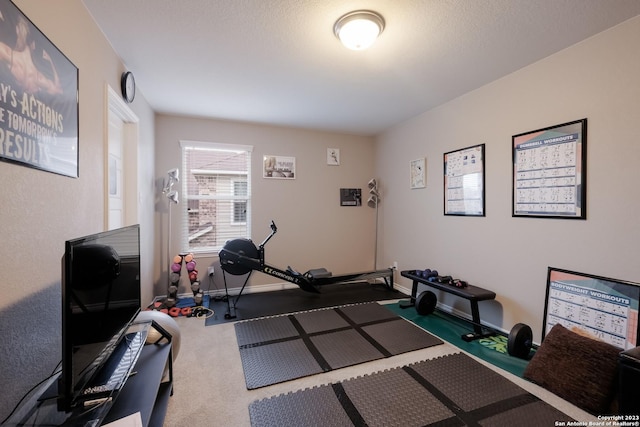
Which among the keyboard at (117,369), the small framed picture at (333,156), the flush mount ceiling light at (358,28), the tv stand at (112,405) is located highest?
the flush mount ceiling light at (358,28)

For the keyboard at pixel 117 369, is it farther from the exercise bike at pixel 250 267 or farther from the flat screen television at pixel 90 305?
the exercise bike at pixel 250 267

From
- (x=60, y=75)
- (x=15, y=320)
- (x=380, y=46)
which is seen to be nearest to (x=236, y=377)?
Answer: (x=15, y=320)

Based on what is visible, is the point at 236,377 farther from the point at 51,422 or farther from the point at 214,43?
the point at 214,43

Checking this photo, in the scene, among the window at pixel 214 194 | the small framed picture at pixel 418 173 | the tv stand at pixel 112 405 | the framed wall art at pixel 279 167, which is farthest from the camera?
the framed wall art at pixel 279 167

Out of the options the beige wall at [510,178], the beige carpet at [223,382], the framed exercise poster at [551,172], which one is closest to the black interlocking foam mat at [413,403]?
the beige carpet at [223,382]

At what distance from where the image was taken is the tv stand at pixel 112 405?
104 cm

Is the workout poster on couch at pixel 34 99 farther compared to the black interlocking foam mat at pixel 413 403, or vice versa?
the black interlocking foam mat at pixel 413 403

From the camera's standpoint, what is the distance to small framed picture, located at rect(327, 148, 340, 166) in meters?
4.78

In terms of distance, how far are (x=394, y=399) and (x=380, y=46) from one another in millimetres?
2741

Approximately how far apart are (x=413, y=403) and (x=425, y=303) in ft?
5.47

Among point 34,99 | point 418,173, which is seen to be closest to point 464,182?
point 418,173

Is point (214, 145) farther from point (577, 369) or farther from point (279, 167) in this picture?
point (577, 369)

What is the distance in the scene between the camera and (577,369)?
1.85 metres

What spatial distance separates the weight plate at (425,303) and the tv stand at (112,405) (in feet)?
9.03
